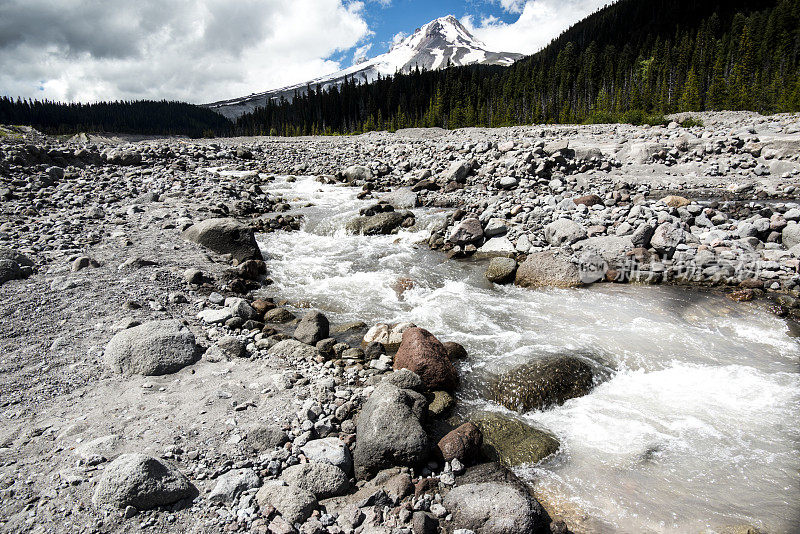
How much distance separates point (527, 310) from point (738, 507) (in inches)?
205

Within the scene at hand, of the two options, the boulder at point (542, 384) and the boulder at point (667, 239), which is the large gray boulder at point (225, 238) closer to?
the boulder at point (542, 384)

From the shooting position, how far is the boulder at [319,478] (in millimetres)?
3885

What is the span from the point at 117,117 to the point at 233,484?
645ft

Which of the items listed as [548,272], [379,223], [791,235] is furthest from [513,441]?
[379,223]

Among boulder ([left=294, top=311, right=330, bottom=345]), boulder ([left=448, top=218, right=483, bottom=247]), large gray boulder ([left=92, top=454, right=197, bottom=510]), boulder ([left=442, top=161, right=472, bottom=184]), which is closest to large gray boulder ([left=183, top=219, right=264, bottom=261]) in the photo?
boulder ([left=294, top=311, right=330, bottom=345])

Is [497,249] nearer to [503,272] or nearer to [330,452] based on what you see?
[503,272]

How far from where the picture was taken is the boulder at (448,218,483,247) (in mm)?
13391

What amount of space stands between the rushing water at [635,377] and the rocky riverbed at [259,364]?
0.43 m

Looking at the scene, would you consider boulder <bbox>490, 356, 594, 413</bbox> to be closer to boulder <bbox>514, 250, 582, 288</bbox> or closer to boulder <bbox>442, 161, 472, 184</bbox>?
boulder <bbox>514, 250, 582, 288</bbox>

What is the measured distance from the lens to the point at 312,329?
291 inches

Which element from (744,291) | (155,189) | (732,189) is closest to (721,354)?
(744,291)

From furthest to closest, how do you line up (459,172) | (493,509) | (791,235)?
(459,172), (791,235), (493,509)

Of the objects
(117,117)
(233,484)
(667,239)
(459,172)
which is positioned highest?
(117,117)

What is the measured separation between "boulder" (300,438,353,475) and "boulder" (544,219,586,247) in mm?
9807
